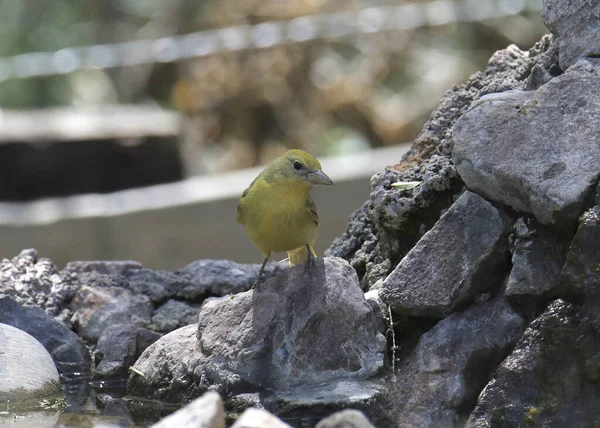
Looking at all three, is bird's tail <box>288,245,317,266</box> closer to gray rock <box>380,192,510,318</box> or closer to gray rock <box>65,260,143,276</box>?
gray rock <box>380,192,510,318</box>

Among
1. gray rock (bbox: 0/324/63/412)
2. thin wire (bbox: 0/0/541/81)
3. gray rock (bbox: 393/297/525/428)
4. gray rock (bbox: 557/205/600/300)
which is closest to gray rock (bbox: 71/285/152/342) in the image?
gray rock (bbox: 0/324/63/412)

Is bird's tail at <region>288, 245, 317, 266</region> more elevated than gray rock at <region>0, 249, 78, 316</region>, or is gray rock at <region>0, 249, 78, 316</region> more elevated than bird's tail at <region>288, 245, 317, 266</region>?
bird's tail at <region>288, 245, 317, 266</region>

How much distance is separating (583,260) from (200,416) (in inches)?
57.1

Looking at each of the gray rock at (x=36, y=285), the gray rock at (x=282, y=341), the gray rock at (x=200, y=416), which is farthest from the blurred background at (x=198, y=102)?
the gray rock at (x=200, y=416)

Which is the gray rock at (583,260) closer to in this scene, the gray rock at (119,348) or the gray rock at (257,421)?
the gray rock at (257,421)

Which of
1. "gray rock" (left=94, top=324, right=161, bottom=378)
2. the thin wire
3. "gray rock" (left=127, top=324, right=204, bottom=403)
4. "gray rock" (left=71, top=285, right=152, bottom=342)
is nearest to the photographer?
"gray rock" (left=127, top=324, right=204, bottom=403)

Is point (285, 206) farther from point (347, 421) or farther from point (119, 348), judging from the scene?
point (347, 421)

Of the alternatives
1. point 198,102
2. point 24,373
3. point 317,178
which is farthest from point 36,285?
point 198,102

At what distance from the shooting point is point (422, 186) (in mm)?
4398

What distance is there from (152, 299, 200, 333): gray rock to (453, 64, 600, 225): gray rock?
5.51 feet

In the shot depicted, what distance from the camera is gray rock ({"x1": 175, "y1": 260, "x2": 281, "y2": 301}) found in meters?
5.40

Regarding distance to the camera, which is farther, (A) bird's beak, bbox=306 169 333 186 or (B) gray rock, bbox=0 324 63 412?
(A) bird's beak, bbox=306 169 333 186

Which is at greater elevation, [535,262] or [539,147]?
[539,147]

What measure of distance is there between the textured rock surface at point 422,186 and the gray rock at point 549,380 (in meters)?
0.84
